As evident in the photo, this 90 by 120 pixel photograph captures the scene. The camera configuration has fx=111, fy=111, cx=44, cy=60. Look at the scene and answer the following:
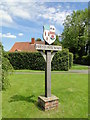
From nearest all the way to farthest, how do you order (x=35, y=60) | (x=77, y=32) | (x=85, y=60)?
1. (x=35, y=60)
2. (x=85, y=60)
3. (x=77, y=32)

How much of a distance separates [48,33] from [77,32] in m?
25.8

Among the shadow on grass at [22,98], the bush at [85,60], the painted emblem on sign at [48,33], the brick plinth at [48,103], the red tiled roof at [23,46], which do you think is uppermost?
the red tiled roof at [23,46]

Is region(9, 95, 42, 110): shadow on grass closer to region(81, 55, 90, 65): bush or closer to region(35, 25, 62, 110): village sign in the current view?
region(35, 25, 62, 110): village sign

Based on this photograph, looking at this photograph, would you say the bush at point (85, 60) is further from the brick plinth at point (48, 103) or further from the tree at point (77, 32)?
the brick plinth at point (48, 103)

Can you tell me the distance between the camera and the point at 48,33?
3941 millimetres

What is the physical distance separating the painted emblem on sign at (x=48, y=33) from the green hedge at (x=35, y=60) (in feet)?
33.0

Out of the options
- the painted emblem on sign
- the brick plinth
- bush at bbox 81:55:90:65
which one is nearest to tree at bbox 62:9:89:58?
bush at bbox 81:55:90:65

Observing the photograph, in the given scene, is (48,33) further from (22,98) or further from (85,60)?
(85,60)

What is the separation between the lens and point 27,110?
150 inches

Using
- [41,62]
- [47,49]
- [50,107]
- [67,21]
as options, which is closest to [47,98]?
[50,107]

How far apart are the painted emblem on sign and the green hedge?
10050 millimetres

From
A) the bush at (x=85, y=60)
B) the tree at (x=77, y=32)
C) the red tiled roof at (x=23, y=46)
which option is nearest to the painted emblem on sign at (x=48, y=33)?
the bush at (x=85, y=60)

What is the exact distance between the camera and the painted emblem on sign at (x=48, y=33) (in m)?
3.88

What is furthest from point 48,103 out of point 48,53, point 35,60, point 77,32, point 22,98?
point 77,32
